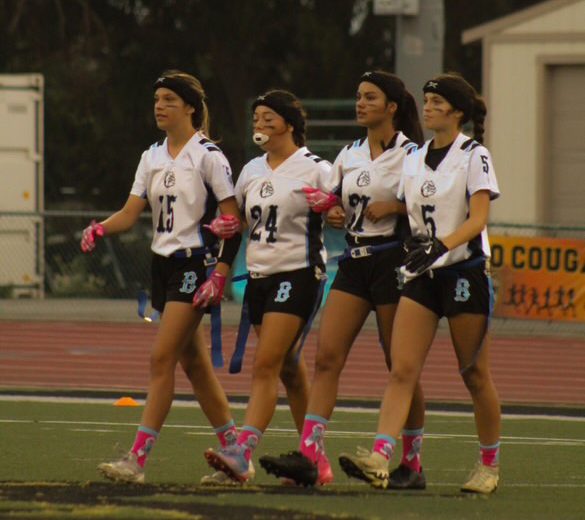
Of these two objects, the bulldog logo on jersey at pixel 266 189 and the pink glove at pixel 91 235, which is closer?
the bulldog logo on jersey at pixel 266 189

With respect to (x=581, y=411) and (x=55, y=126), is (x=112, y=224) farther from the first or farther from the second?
(x=55, y=126)

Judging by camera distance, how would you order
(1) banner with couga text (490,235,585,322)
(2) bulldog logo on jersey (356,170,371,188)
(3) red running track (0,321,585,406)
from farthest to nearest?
(1) banner with couga text (490,235,585,322) → (3) red running track (0,321,585,406) → (2) bulldog logo on jersey (356,170,371,188)

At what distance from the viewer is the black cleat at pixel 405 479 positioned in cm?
948

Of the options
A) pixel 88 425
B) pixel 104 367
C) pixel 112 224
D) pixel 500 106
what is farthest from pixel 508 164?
pixel 112 224

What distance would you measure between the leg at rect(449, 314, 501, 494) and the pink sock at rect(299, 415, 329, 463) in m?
0.74

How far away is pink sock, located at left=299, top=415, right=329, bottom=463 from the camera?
935 cm

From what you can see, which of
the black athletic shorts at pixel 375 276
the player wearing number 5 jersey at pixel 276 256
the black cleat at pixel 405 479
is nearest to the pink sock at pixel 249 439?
the player wearing number 5 jersey at pixel 276 256

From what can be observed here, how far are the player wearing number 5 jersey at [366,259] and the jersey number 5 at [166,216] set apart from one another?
739mm

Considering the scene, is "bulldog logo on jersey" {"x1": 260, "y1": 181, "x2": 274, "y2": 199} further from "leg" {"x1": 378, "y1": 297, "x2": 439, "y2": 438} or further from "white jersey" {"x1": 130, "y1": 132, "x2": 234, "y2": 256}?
"leg" {"x1": 378, "y1": 297, "x2": 439, "y2": 438}

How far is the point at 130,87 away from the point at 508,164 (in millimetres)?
11805

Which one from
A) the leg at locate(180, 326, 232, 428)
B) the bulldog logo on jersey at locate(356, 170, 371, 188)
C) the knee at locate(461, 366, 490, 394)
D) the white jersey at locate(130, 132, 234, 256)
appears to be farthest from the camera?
the leg at locate(180, 326, 232, 428)

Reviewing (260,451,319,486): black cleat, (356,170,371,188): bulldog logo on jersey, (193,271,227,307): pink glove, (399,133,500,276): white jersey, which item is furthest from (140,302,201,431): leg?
(399,133,500,276): white jersey

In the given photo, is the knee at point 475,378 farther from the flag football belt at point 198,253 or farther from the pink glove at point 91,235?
the pink glove at point 91,235

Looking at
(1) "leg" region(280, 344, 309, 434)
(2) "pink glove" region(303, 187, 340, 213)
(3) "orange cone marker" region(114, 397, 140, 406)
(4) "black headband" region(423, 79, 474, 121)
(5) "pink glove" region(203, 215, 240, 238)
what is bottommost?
(3) "orange cone marker" region(114, 397, 140, 406)
